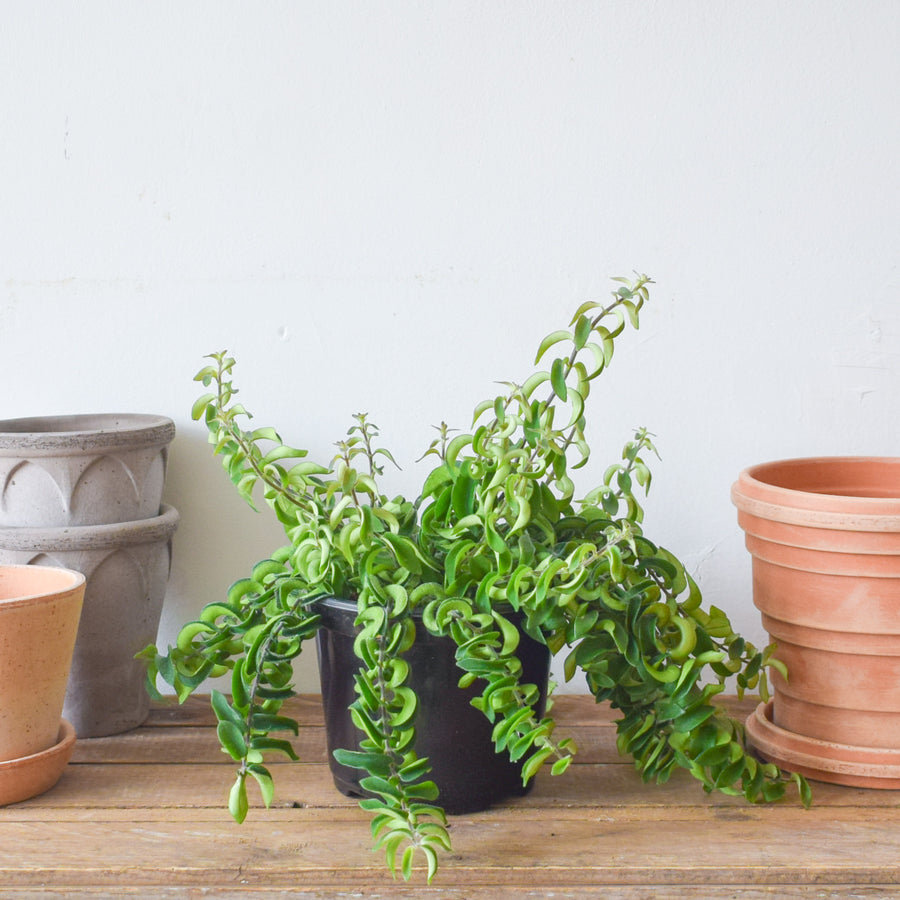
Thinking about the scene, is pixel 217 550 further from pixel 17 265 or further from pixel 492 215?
pixel 492 215

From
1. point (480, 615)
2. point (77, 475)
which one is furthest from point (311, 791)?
point (77, 475)

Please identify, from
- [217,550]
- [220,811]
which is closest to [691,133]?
[217,550]

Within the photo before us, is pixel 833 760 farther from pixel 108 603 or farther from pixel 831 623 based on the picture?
pixel 108 603

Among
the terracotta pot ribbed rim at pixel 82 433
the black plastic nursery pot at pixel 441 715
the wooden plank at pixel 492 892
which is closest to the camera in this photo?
the wooden plank at pixel 492 892

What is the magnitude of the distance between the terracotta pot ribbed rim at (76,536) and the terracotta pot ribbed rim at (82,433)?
8 centimetres

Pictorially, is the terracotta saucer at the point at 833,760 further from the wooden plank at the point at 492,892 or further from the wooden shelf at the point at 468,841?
the wooden plank at the point at 492,892

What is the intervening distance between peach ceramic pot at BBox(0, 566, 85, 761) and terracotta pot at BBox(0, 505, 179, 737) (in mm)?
105

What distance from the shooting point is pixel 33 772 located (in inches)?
40.4

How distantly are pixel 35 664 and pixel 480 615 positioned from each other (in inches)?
16.8

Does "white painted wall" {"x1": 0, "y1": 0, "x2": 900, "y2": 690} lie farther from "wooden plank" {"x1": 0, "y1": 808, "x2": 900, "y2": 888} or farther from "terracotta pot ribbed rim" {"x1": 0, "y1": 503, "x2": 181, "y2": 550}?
"wooden plank" {"x1": 0, "y1": 808, "x2": 900, "y2": 888}

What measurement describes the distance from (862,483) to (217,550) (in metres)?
0.80

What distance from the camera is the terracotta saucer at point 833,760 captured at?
104 cm

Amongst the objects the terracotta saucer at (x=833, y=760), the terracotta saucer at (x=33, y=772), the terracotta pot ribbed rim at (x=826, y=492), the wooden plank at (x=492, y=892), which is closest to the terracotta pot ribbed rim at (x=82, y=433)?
the terracotta saucer at (x=33, y=772)

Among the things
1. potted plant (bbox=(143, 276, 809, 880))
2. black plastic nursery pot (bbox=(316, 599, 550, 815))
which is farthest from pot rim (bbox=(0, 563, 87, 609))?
black plastic nursery pot (bbox=(316, 599, 550, 815))
